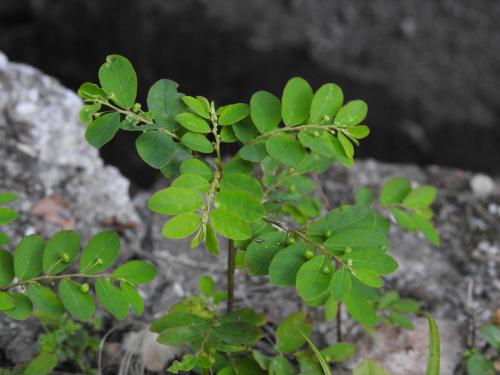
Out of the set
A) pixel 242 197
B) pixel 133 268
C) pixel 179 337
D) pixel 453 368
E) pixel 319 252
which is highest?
pixel 242 197

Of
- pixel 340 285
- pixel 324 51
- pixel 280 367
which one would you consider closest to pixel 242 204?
pixel 340 285

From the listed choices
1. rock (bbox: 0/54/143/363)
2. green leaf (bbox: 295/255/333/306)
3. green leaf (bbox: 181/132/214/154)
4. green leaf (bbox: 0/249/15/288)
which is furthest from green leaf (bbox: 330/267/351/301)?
rock (bbox: 0/54/143/363)

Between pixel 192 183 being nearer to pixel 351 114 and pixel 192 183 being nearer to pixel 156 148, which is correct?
pixel 156 148

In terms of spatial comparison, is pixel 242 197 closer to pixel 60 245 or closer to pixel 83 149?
pixel 60 245

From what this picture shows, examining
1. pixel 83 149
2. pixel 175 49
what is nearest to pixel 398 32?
pixel 175 49

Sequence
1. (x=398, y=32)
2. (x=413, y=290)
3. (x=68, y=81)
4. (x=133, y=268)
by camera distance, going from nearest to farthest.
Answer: (x=133, y=268)
(x=413, y=290)
(x=68, y=81)
(x=398, y=32)

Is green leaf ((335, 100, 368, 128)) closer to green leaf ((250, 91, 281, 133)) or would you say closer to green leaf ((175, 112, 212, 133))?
green leaf ((250, 91, 281, 133))
